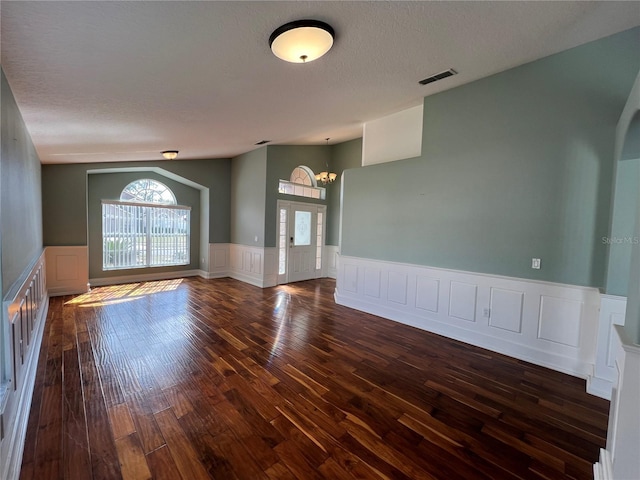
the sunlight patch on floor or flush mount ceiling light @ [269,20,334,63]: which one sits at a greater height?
flush mount ceiling light @ [269,20,334,63]

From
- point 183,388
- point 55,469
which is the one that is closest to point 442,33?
point 183,388

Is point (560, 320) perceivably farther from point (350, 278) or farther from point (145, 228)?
point (145, 228)

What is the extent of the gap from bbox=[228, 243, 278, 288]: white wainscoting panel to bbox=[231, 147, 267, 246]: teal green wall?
0.19 metres

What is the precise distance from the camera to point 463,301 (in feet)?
11.6

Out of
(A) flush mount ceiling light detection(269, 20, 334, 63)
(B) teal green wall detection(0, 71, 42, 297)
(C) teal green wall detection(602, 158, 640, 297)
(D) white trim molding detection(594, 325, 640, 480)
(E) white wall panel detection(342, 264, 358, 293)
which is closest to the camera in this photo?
(D) white trim molding detection(594, 325, 640, 480)

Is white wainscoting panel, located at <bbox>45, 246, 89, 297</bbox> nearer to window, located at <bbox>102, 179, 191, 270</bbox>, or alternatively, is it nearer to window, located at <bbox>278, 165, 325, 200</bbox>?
window, located at <bbox>102, 179, 191, 270</bbox>

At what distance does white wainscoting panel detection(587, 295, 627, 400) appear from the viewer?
2.41 metres

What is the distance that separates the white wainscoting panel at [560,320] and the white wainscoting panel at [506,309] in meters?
0.20

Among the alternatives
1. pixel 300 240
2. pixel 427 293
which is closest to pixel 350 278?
pixel 427 293

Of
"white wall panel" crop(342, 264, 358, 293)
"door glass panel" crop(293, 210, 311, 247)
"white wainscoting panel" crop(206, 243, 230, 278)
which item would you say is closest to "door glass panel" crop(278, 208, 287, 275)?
"door glass panel" crop(293, 210, 311, 247)

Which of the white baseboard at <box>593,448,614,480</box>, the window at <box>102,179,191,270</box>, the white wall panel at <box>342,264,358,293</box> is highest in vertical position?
the window at <box>102,179,191,270</box>

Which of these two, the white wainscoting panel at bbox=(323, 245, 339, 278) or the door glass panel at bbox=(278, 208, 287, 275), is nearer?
the door glass panel at bbox=(278, 208, 287, 275)

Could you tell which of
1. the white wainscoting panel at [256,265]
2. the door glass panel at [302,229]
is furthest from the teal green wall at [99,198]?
the door glass panel at [302,229]

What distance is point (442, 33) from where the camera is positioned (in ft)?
7.62
